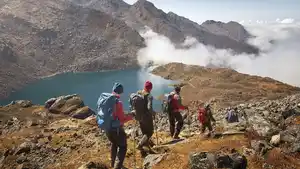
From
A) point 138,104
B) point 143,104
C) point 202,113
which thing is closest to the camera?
point 138,104

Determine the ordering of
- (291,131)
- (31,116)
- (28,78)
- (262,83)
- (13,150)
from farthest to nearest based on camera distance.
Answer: (28,78), (262,83), (31,116), (13,150), (291,131)

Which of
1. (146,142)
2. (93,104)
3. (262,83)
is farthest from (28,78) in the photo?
(146,142)

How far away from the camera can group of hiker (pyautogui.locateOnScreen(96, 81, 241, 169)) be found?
35.7 feet

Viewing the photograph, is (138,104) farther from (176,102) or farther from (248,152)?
(248,152)

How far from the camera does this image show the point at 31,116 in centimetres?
6088

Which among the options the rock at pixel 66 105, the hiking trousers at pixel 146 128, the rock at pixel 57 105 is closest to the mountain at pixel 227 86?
the rock at pixel 66 105

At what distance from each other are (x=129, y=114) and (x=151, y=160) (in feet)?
8.71

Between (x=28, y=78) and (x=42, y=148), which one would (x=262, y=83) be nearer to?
(x=28, y=78)

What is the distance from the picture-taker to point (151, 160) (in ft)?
45.9

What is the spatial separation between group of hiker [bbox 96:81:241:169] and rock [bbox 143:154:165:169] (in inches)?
29.3

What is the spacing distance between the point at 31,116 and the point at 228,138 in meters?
50.5

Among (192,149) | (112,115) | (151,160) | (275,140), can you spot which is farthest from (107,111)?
(275,140)

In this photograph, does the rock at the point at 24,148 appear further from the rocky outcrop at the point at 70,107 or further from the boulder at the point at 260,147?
the rocky outcrop at the point at 70,107

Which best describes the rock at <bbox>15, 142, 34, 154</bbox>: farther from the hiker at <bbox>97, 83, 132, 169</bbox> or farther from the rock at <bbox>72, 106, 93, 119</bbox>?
the rock at <bbox>72, 106, 93, 119</bbox>
